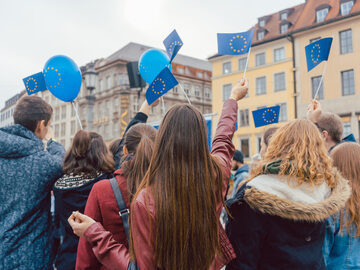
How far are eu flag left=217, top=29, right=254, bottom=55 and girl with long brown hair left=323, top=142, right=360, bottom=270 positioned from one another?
132 centimetres

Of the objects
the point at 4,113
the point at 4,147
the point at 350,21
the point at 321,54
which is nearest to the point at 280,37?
the point at 350,21

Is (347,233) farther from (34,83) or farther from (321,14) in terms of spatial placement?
(321,14)

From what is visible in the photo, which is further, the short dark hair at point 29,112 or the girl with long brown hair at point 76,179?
the short dark hair at point 29,112

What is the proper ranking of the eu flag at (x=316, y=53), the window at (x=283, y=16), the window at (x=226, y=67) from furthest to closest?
the window at (x=283, y=16), the window at (x=226, y=67), the eu flag at (x=316, y=53)

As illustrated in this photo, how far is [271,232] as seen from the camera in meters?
2.13

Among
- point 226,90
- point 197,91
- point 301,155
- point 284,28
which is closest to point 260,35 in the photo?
point 284,28

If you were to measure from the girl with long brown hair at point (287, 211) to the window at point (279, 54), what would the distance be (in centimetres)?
2966

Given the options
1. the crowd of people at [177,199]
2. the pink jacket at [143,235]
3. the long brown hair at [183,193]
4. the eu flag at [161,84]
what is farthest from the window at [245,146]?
the long brown hair at [183,193]

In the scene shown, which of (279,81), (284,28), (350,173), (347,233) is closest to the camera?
(347,233)

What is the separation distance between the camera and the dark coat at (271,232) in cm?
206

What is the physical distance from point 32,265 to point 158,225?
1766 millimetres

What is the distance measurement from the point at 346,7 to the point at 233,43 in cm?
2883

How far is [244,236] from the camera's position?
2127mm

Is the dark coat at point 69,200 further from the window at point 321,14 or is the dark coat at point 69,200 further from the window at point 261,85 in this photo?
the window at point 321,14
